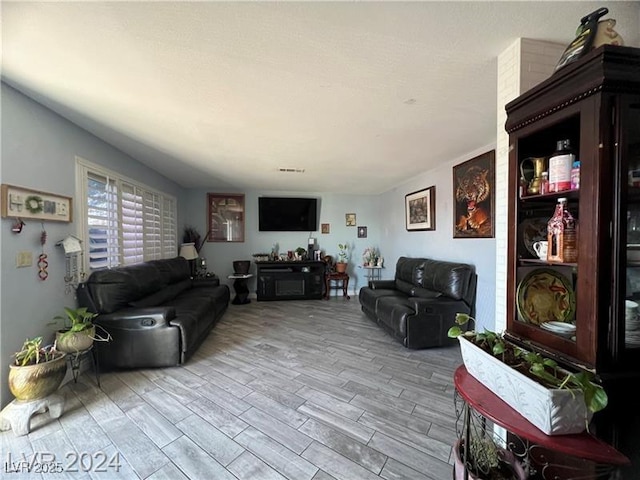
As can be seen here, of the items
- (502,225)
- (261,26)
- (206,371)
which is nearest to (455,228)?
(502,225)

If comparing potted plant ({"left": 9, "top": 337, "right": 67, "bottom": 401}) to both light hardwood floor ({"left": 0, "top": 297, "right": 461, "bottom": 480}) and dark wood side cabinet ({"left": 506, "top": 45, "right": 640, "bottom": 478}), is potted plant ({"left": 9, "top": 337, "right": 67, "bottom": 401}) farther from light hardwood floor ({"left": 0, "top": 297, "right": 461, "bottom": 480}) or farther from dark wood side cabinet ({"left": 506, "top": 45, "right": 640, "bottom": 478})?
dark wood side cabinet ({"left": 506, "top": 45, "right": 640, "bottom": 478})

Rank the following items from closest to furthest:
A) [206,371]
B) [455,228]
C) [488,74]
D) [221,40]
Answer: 1. [221,40]
2. [488,74]
3. [206,371]
4. [455,228]

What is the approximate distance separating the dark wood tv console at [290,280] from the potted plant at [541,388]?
4.41 metres

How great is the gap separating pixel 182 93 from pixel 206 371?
2.45 m

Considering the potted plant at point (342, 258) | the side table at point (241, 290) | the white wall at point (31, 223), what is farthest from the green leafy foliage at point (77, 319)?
the potted plant at point (342, 258)

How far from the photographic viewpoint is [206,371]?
2496mm

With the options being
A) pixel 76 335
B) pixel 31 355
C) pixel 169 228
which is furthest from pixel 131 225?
pixel 31 355

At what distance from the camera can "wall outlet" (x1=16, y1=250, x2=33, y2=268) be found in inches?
73.9

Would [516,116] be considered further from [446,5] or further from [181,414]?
[181,414]

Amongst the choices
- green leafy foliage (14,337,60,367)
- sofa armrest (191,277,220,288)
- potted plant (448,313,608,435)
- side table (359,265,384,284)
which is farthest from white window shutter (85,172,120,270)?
side table (359,265,384,284)

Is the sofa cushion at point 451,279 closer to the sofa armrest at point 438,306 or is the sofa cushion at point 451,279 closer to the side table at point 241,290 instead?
the sofa armrest at point 438,306

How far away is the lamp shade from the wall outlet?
9.50 ft

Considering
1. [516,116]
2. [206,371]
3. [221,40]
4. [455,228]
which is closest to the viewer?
[516,116]

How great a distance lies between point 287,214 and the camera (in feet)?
18.8
